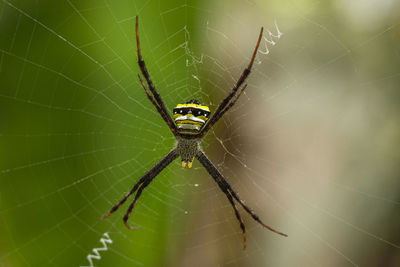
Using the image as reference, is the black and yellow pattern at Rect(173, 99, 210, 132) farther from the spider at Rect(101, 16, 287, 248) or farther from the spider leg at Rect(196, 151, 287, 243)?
the spider leg at Rect(196, 151, 287, 243)

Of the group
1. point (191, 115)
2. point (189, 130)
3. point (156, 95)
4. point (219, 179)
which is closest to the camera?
point (156, 95)

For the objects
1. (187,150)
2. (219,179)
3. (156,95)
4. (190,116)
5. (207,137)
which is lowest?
(219,179)

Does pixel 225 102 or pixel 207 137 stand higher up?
pixel 225 102

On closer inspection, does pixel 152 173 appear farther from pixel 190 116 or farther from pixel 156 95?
pixel 156 95

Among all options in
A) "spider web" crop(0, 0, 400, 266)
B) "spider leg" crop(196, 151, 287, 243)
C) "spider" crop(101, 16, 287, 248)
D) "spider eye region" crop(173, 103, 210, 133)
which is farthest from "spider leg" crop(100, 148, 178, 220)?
"spider eye region" crop(173, 103, 210, 133)

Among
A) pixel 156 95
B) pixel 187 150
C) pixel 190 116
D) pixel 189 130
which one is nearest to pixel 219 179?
pixel 187 150

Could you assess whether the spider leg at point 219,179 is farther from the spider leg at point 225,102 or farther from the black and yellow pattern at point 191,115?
the black and yellow pattern at point 191,115

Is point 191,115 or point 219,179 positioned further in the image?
point 219,179

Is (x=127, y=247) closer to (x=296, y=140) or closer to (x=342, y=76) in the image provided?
(x=296, y=140)
